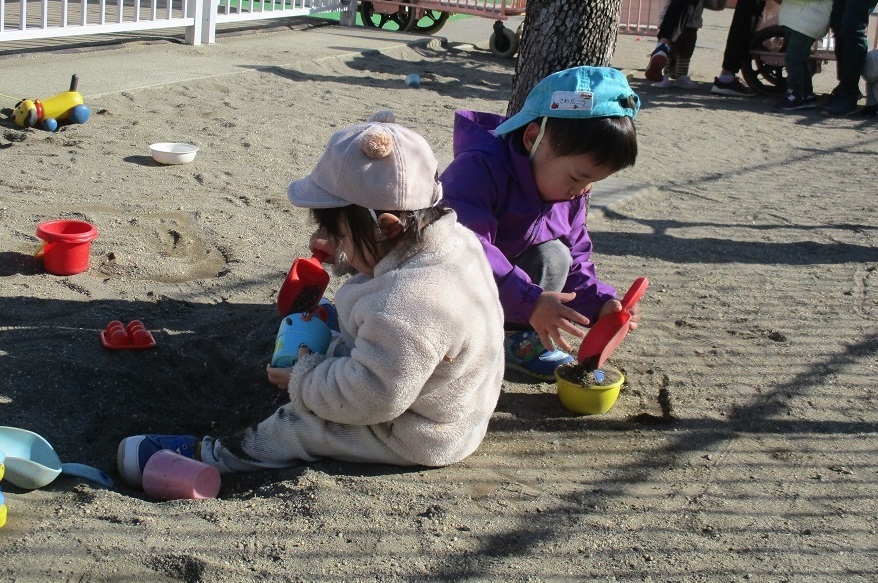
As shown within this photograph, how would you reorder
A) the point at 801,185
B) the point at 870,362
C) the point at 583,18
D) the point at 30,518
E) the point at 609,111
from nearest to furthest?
the point at 30,518 < the point at 609,111 < the point at 870,362 < the point at 583,18 < the point at 801,185

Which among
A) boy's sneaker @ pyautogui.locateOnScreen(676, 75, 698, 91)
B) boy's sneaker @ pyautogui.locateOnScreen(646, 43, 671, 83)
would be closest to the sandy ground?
boy's sneaker @ pyautogui.locateOnScreen(646, 43, 671, 83)

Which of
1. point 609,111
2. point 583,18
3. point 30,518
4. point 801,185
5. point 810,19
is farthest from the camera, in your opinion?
point 810,19

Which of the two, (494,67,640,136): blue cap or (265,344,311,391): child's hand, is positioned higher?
(494,67,640,136): blue cap

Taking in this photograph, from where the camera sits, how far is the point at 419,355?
2361mm

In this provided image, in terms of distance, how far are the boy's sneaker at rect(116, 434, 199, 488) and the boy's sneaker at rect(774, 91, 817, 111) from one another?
26.8ft

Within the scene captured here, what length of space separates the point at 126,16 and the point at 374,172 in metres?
8.93

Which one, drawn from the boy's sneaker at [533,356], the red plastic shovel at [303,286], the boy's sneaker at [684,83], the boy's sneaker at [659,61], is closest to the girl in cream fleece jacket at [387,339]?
the red plastic shovel at [303,286]

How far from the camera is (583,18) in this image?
13.2 ft

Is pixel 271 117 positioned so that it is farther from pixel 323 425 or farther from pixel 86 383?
pixel 323 425

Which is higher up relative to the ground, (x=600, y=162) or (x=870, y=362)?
(x=600, y=162)

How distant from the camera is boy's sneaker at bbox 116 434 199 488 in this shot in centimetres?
267

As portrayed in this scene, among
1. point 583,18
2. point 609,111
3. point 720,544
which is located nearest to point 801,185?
point 583,18

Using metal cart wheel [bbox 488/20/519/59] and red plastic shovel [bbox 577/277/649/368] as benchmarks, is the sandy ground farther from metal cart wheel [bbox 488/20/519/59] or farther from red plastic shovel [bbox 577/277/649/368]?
metal cart wheel [bbox 488/20/519/59]

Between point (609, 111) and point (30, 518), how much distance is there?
1.93 meters
